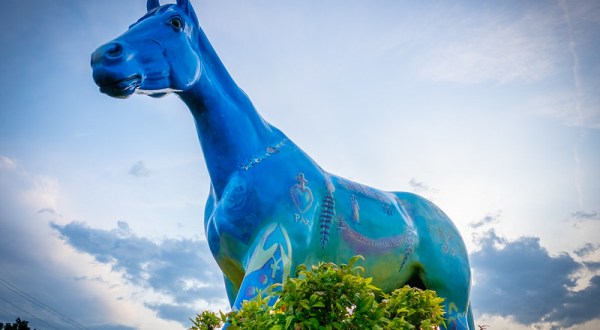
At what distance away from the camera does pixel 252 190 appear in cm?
421

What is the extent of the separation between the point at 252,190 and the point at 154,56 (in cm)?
135

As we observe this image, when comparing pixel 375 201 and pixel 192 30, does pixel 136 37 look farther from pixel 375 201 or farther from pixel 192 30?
pixel 375 201

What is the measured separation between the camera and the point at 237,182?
14.0 ft

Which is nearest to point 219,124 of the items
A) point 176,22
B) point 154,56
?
point 154,56

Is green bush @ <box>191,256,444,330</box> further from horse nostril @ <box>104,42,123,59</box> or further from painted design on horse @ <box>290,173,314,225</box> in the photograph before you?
horse nostril @ <box>104,42,123,59</box>

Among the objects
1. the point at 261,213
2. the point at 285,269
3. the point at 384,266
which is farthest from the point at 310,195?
the point at 384,266

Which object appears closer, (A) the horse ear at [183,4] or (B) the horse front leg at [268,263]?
(B) the horse front leg at [268,263]

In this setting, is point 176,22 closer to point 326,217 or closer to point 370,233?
point 326,217

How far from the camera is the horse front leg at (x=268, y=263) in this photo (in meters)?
3.80

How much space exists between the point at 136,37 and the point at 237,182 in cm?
143

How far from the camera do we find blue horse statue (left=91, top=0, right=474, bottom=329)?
3.94 meters

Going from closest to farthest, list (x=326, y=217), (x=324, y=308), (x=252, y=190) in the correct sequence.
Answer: (x=324, y=308) → (x=252, y=190) → (x=326, y=217)

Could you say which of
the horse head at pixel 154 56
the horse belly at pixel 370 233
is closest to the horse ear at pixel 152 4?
the horse head at pixel 154 56

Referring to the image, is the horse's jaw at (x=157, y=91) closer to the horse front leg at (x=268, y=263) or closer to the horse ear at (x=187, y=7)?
the horse ear at (x=187, y=7)
